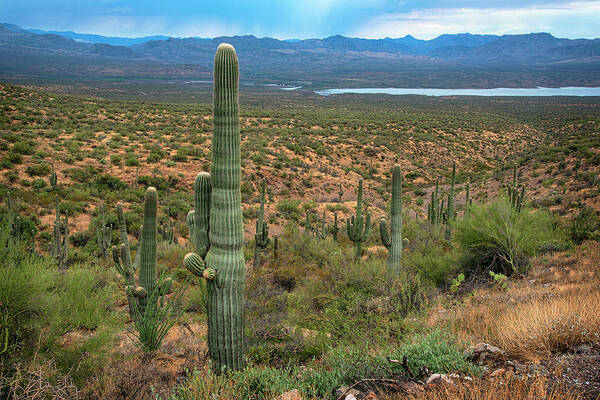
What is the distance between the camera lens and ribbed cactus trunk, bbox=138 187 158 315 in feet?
20.7

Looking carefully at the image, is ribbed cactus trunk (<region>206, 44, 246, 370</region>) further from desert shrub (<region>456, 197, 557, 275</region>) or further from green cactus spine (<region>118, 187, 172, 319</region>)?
desert shrub (<region>456, 197, 557, 275</region>)

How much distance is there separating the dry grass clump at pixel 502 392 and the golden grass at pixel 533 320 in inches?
42.3

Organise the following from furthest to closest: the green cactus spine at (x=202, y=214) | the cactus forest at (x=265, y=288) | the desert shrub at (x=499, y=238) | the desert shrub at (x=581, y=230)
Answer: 1. the desert shrub at (x=581, y=230)
2. the desert shrub at (x=499, y=238)
3. the green cactus spine at (x=202, y=214)
4. the cactus forest at (x=265, y=288)

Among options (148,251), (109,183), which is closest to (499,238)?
(148,251)

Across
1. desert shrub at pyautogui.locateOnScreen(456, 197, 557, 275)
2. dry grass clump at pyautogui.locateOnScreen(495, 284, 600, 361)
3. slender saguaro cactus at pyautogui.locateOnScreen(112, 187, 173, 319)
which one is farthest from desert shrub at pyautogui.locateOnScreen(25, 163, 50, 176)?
dry grass clump at pyautogui.locateOnScreen(495, 284, 600, 361)

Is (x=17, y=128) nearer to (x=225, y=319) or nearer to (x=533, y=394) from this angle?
(x=225, y=319)

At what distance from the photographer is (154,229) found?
6.43 meters

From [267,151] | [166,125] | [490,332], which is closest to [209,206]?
[490,332]

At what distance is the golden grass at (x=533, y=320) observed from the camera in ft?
14.2

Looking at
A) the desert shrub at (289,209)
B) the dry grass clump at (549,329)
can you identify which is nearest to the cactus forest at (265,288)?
the dry grass clump at (549,329)

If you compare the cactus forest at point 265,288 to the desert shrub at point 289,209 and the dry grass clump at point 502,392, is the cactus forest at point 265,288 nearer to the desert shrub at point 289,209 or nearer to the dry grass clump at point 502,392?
the dry grass clump at point 502,392

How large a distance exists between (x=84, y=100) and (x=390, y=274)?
4551 cm

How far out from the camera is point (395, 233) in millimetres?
9398

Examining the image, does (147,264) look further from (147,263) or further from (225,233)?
(225,233)
